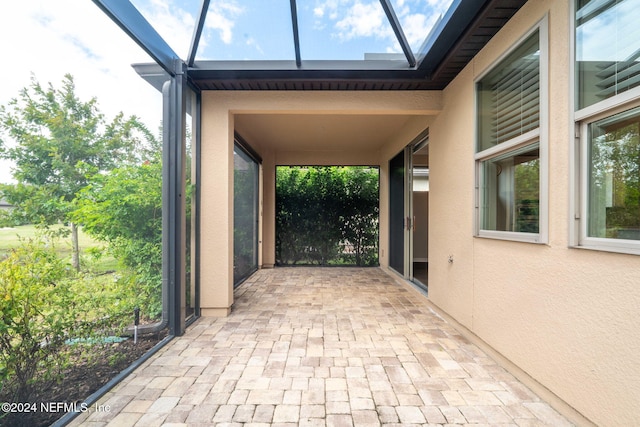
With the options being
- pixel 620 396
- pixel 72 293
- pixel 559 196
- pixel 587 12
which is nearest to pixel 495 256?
pixel 559 196

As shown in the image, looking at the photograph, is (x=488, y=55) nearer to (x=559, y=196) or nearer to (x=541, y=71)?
(x=541, y=71)

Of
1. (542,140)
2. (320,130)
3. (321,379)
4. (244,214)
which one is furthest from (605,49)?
(244,214)

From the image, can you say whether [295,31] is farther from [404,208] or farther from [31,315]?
[404,208]

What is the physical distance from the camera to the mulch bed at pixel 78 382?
1.52 metres

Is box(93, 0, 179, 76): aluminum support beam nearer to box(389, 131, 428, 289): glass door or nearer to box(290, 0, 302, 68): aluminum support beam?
box(290, 0, 302, 68): aluminum support beam

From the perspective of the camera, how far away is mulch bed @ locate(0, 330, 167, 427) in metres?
1.52

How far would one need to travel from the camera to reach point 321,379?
2.04 metres

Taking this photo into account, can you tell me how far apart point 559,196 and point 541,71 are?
87 centimetres

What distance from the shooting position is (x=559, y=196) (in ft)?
5.82

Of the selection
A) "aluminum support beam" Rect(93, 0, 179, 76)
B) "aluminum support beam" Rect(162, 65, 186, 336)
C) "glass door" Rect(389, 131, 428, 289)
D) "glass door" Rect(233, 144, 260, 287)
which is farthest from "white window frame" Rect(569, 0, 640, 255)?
"glass door" Rect(233, 144, 260, 287)

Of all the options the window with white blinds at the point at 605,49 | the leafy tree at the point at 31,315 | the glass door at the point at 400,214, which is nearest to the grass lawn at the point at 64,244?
the leafy tree at the point at 31,315

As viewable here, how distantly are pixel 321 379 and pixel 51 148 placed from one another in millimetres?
2270

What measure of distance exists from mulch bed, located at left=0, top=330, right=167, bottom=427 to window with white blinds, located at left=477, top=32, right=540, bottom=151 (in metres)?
3.58

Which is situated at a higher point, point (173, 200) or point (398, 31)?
point (398, 31)
